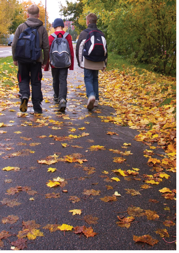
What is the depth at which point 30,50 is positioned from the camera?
509 centimetres

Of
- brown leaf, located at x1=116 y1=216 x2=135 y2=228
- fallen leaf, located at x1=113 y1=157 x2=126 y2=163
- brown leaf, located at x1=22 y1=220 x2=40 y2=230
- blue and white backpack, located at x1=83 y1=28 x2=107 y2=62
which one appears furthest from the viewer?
blue and white backpack, located at x1=83 y1=28 x2=107 y2=62

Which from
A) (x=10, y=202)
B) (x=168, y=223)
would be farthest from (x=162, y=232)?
(x=10, y=202)

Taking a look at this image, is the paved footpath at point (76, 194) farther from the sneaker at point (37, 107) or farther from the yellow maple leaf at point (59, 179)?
the sneaker at point (37, 107)

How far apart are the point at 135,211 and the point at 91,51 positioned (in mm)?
4101

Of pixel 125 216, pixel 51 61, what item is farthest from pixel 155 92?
pixel 125 216

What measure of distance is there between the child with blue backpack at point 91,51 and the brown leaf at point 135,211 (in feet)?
12.1

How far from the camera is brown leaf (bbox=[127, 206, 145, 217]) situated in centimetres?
250

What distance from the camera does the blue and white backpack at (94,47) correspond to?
19.1 ft

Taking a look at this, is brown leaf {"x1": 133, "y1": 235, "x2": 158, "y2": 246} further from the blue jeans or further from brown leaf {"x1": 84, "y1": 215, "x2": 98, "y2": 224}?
the blue jeans

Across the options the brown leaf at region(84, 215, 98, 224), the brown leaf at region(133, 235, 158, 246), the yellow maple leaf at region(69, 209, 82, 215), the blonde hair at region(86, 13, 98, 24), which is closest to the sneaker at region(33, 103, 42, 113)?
the blonde hair at region(86, 13, 98, 24)

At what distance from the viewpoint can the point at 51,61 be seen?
19.0 ft

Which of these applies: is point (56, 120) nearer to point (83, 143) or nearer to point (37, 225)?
point (83, 143)

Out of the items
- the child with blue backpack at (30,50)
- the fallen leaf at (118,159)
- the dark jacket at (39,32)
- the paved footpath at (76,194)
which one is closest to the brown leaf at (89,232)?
the paved footpath at (76,194)

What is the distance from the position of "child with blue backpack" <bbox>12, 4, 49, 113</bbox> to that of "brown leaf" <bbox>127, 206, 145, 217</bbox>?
3503mm
